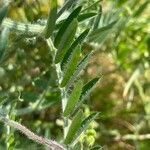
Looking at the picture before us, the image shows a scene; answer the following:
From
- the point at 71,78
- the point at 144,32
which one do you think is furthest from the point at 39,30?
the point at 144,32

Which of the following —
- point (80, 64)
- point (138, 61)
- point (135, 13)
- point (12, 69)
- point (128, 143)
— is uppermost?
point (80, 64)

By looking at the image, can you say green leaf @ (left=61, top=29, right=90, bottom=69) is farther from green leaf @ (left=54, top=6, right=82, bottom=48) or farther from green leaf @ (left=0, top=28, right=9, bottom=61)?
green leaf @ (left=0, top=28, right=9, bottom=61)

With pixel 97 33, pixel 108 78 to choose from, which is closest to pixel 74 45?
pixel 97 33

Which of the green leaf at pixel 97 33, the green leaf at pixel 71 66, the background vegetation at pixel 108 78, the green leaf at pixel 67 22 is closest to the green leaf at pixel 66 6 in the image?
the green leaf at pixel 67 22

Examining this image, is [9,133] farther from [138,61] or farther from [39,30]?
[138,61]

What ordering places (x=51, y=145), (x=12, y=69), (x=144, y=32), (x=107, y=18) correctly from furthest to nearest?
1. (x=144, y=32)
2. (x=12, y=69)
3. (x=107, y=18)
4. (x=51, y=145)
